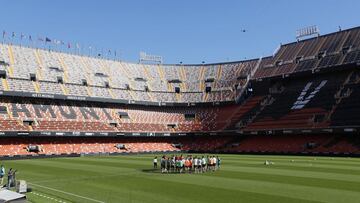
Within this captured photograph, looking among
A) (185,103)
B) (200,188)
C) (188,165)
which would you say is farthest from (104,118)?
(200,188)

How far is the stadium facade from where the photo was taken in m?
62.4

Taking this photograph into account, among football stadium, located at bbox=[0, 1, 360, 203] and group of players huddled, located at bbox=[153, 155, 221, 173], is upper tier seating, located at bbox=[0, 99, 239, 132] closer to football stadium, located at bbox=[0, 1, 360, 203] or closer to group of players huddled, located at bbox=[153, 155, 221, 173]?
football stadium, located at bbox=[0, 1, 360, 203]

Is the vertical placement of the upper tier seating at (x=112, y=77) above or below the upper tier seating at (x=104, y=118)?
above

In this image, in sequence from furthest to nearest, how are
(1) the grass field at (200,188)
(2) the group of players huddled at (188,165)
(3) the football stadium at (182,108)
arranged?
(3) the football stadium at (182,108) → (2) the group of players huddled at (188,165) → (1) the grass field at (200,188)

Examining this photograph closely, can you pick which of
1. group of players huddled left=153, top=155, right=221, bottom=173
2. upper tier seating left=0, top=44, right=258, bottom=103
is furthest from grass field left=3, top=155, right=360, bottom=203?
upper tier seating left=0, top=44, right=258, bottom=103

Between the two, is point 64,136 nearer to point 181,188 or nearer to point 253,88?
point 253,88

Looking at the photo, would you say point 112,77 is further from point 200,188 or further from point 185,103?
point 200,188

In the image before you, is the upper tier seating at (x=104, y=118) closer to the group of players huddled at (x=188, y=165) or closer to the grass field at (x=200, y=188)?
the group of players huddled at (x=188, y=165)

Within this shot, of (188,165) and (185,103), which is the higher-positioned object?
(185,103)

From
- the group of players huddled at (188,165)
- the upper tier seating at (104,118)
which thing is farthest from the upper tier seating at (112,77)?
the group of players huddled at (188,165)

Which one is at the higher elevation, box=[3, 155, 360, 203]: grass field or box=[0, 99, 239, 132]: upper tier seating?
box=[0, 99, 239, 132]: upper tier seating

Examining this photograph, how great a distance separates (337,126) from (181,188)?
41.4 metres

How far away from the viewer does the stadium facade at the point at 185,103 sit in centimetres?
6244

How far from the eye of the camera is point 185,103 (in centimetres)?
8712
